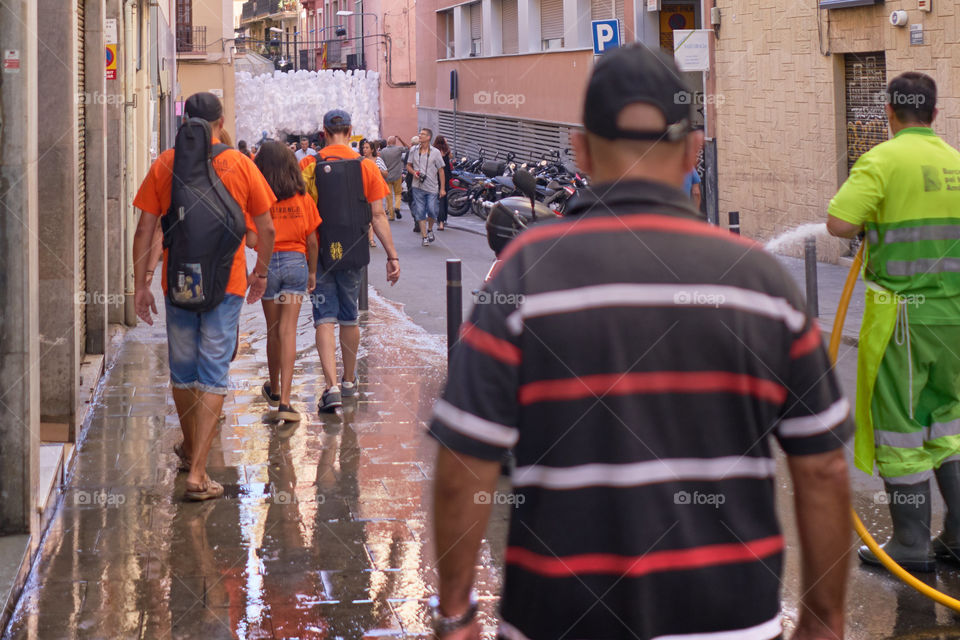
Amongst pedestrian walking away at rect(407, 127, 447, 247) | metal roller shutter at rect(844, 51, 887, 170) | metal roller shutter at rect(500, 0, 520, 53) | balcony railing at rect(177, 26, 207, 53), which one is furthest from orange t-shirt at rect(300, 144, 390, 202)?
balcony railing at rect(177, 26, 207, 53)

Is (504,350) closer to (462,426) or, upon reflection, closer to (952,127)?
(462,426)

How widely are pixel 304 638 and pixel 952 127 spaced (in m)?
11.9

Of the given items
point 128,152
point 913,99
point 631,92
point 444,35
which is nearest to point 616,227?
point 631,92

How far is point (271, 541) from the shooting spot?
18.7ft

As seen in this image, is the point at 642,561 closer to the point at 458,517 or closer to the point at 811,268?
the point at 458,517

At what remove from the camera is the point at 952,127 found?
1444 cm

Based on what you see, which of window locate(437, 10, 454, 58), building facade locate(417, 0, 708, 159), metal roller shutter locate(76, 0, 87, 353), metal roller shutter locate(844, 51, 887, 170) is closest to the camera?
metal roller shutter locate(76, 0, 87, 353)

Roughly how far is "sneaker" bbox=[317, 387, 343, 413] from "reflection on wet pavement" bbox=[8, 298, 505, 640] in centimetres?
8

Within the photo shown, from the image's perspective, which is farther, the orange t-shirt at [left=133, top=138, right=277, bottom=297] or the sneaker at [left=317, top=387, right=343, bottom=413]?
the sneaker at [left=317, top=387, right=343, bottom=413]

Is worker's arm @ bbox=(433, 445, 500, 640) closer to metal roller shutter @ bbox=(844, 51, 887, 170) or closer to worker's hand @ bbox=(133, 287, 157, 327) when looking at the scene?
worker's hand @ bbox=(133, 287, 157, 327)

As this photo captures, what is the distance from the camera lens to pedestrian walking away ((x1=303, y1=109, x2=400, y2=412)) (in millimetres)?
8523

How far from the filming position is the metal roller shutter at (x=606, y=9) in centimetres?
2591

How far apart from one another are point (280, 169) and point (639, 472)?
6222mm

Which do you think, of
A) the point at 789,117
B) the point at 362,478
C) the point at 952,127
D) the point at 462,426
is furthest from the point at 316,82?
the point at 462,426
